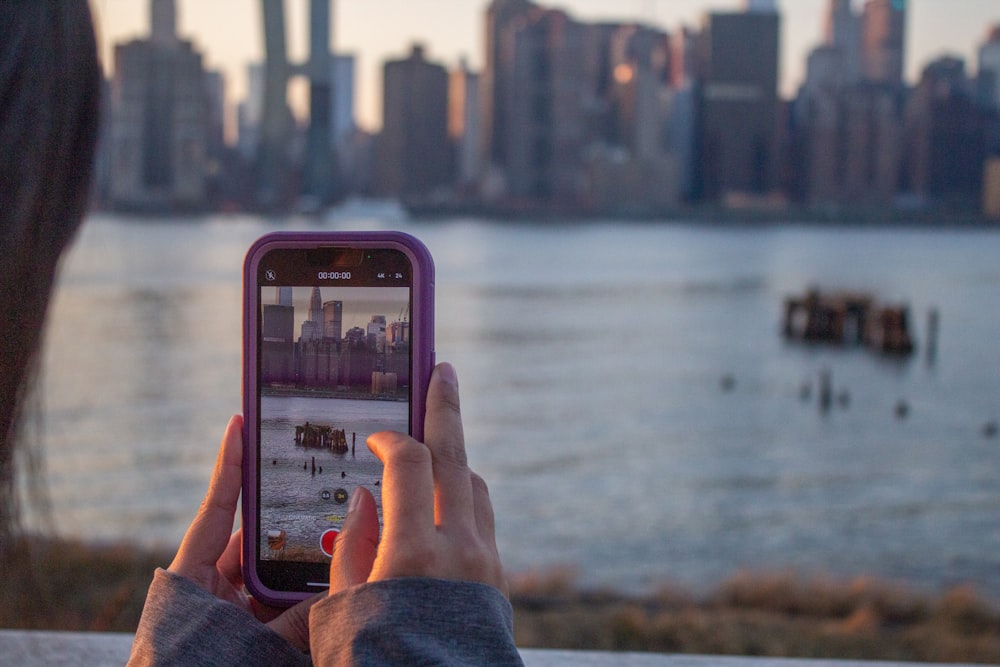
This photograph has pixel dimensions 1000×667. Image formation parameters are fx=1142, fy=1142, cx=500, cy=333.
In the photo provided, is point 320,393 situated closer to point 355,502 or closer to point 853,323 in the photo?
point 355,502

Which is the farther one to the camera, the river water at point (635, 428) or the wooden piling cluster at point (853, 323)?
the wooden piling cluster at point (853, 323)

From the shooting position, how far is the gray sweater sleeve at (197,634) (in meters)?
1.00

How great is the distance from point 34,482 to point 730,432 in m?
27.5

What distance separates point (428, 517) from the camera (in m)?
0.93

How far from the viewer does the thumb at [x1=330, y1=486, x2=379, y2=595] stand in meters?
0.97

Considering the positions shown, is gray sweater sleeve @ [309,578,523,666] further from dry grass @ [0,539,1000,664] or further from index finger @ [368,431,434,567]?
dry grass @ [0,539,1000,664]

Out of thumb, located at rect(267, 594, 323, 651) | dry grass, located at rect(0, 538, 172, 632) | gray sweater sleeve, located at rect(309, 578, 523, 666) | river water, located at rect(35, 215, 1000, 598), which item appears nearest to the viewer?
gray sweater sleeve, located at rect(309, 578, 523, 666)

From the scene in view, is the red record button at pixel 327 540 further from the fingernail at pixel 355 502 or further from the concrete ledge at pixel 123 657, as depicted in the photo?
the concrete ledge at pixel 123 657

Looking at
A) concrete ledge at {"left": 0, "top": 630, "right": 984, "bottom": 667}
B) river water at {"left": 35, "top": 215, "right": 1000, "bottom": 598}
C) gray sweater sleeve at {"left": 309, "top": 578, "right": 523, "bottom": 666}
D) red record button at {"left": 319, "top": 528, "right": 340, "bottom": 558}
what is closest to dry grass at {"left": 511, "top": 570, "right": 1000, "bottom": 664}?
river water at {"left": 35, "top": 215, "right": 1000, "bottom": 598}

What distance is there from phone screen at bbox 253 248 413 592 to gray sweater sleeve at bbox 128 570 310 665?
0.14 m

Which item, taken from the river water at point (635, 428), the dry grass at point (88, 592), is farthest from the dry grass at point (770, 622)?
the river water at point (635, 428)

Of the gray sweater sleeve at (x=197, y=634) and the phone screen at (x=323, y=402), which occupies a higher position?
the phone screen at (x=323, y=402)

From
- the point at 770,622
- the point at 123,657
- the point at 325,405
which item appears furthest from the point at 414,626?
the point at 770,622

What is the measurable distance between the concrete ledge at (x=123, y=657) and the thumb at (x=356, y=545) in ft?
1.67
